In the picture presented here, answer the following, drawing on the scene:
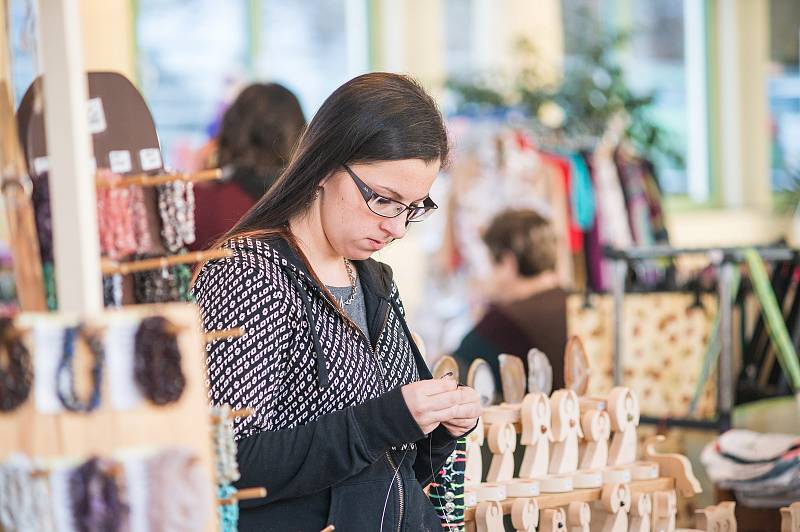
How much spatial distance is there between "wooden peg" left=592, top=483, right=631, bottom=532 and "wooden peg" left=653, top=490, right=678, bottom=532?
0.23ft

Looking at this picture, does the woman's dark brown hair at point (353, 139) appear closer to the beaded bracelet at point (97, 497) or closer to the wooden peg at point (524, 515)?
the beaded bracelet at point (97, 497)

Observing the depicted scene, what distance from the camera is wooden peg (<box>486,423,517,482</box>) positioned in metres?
2.20

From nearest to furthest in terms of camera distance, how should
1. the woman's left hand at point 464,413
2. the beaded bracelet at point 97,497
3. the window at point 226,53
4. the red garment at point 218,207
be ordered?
the beaded bracelet at point 97,497, the woman's left hand at point 464,413, the red garment at point 218,207, the window at point 226,53

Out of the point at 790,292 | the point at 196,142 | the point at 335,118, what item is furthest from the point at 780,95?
the point at 335,118

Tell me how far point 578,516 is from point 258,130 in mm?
1459

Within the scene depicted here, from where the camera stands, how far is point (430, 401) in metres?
1.61

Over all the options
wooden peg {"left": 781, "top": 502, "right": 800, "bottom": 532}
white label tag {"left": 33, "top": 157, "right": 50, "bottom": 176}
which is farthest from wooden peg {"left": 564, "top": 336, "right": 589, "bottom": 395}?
white label tag {"left": 33, "top": 157, "right": 50, "bottom": 176}

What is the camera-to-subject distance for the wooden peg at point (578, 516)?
87.8 inches

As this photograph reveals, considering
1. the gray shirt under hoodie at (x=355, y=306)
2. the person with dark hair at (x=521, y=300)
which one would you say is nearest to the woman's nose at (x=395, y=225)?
the gray shirt under hoodie at (x=355, y=306)

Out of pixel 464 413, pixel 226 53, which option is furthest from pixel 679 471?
pixel 226 53

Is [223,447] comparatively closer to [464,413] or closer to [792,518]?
[464,413]

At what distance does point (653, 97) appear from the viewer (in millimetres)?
6352

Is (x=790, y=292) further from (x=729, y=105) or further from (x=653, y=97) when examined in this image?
(x=729, y=105)

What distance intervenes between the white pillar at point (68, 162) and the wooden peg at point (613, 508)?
1.32 metres
